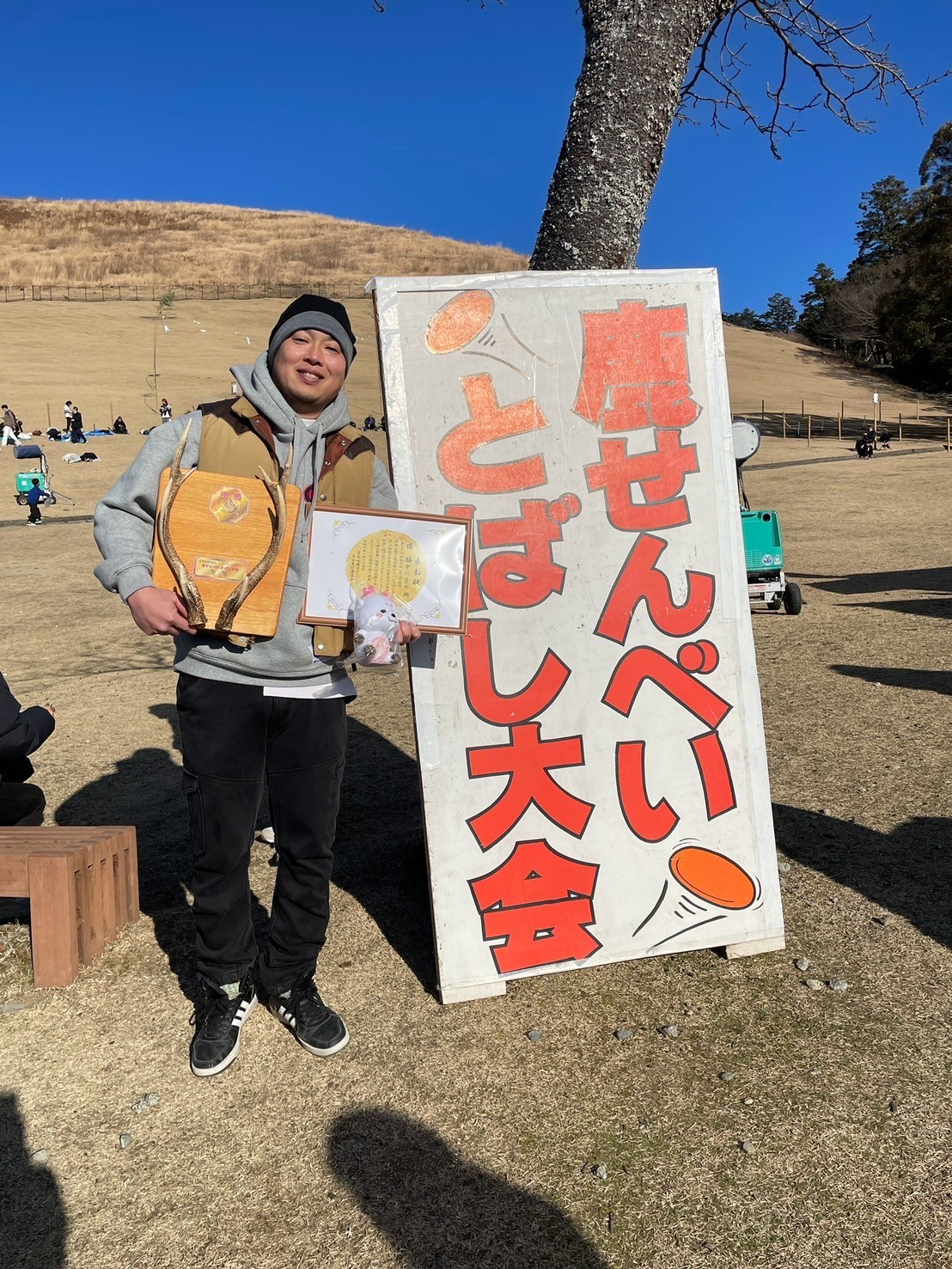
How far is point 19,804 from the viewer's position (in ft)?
13.1


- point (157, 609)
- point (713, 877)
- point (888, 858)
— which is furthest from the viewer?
point (888, 858)

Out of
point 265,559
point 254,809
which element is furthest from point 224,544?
point 254,809

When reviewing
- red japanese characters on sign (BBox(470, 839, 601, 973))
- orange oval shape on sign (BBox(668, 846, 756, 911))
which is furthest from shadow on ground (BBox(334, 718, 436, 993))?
orange oval shape on sign (BBox(668, 846, 756, 911))

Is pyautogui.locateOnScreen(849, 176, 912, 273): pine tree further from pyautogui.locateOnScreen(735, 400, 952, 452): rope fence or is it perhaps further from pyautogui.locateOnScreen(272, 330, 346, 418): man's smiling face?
pyautogui.locateOnScreen(272, 330, 346, 418): man's smiling face

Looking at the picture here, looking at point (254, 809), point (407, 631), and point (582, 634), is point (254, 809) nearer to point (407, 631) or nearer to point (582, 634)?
point (407, 631)

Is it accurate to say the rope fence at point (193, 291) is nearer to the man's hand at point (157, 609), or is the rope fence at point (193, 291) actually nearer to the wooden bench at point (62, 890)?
the wooden bench at point (62, 890)

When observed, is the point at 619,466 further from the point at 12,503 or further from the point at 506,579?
the point at 12,503

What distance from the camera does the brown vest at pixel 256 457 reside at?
2650mm

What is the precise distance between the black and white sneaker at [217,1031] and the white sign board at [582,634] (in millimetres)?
637

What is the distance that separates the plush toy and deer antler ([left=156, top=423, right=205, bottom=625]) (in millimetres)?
406

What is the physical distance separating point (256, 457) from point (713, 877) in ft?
6.55

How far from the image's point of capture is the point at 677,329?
3170mm

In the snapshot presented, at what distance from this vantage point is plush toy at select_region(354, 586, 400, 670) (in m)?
2.54

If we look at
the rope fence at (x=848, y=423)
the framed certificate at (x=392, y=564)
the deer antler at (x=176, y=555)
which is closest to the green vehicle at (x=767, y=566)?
the framed certificate at (x=392, y=564)
